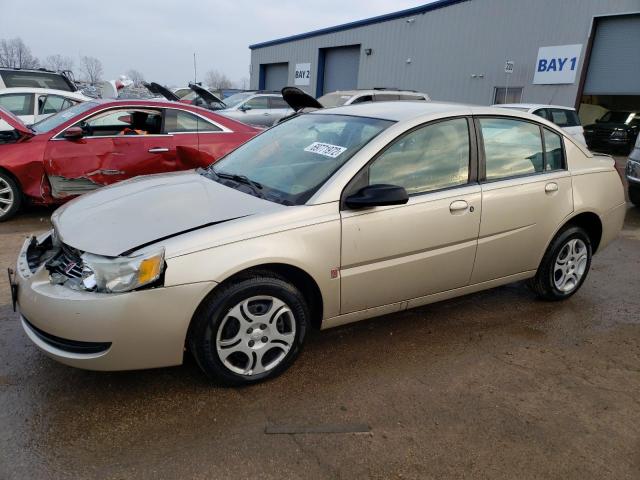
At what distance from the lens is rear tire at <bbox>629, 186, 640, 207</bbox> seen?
792 centimetres

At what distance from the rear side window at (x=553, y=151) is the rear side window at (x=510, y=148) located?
2.2 inches

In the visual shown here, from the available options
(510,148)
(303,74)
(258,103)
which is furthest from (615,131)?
(303,74)

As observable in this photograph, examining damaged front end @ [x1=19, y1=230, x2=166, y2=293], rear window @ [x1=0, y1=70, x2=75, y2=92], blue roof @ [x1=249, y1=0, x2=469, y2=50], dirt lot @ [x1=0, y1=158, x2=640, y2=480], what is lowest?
dirt lot @ [x1=0, y1=158, x2=640, y2=480]

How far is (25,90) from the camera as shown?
386 inches

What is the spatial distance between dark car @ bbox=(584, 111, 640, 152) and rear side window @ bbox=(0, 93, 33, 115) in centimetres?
1687

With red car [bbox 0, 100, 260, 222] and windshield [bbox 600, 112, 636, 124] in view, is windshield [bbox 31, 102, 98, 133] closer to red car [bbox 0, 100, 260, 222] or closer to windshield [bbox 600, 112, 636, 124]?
red car [bbox 0, 100, 260, 222]

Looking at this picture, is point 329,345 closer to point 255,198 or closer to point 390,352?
point 390,352

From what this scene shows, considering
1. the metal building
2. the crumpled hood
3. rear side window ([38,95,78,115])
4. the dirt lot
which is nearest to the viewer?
the dirt lot

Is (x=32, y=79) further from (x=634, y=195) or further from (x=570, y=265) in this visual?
(x=634, y=195)

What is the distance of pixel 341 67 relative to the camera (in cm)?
2917

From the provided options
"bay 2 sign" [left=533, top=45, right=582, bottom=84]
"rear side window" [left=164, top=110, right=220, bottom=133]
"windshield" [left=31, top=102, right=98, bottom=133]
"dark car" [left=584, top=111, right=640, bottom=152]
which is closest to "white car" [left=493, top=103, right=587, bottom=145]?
"dark car" [left=584, top=111, right=640, bottom=152]

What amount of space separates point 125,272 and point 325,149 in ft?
4.80

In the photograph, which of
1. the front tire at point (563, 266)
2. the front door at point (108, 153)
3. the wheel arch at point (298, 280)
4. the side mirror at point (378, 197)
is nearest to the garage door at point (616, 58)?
the front tire at point (563, 266)

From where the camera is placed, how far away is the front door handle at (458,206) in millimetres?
3287
